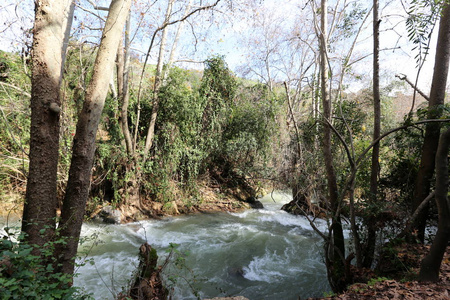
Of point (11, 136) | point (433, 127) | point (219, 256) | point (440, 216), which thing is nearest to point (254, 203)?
point (219, 256)

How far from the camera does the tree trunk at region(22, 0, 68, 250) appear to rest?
2.47 metres

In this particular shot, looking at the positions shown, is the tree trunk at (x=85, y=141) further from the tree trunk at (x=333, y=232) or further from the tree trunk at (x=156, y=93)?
the tree trunk at (x=156, y=93)

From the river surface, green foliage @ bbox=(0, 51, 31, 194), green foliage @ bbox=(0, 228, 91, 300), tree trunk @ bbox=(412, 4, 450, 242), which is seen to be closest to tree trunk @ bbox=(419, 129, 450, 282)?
tree trunk @ bbox=(412, 4, 450, 242)

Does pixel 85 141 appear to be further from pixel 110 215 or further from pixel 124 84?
pixel 110 215

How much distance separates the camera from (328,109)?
4664 millimetres

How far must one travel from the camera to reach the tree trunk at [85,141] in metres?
2.67

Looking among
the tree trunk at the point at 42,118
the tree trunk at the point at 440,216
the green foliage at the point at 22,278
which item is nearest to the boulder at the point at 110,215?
the tree trunk at the point at 42,118

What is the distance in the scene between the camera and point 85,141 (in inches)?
107

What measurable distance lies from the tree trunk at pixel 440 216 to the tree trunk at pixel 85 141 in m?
3.65

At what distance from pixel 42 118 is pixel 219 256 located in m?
4.70

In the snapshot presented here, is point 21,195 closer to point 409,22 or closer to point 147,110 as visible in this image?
point 147,110

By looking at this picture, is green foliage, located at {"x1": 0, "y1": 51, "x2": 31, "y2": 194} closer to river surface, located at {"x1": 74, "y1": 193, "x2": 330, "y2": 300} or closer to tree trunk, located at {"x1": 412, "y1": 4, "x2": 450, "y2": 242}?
river surface, located at {"x1": 74, "y1": 193, "x2": 330, "y2": 300}

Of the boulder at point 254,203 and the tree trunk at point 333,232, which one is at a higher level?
the tree trunk at point 333,232

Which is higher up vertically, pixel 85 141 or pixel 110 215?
pixel 85 141
